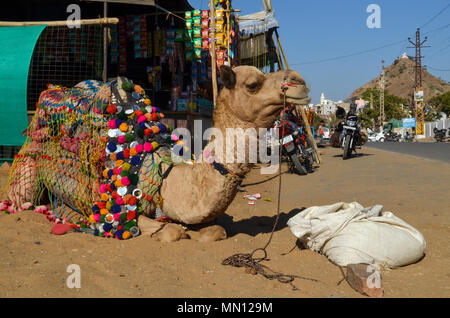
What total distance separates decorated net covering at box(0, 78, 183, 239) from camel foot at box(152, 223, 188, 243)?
0.19 metres

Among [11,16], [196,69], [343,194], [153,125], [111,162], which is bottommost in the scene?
[343,194]

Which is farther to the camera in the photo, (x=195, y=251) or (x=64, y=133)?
(x=64, y=133)

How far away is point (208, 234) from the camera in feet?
12.7

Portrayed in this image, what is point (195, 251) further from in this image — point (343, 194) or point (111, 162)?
point (343, 194)

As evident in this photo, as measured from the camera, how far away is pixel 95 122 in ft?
14.4

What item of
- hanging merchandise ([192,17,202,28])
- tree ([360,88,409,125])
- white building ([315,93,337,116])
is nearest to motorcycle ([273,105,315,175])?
hanging merchandise ([192,17,202,28])

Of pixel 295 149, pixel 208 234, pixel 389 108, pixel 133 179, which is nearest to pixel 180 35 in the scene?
pixel 295 149

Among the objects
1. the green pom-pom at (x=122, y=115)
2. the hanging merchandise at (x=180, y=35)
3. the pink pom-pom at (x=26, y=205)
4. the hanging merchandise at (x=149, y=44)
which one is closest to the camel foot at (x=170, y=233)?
the green pom-pom at (x=122, y=115)

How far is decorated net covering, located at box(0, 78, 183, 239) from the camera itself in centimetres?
394

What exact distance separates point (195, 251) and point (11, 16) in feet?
32.9

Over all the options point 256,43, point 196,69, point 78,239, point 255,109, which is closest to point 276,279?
point 255,109

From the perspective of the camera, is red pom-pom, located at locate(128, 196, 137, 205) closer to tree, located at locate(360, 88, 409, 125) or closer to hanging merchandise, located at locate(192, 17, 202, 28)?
hanging merchandise, located at locate(192, 17, 202, 28)

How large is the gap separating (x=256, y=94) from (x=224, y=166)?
0.64 metres

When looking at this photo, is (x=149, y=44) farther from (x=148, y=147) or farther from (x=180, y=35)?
(x=148, y=147)
